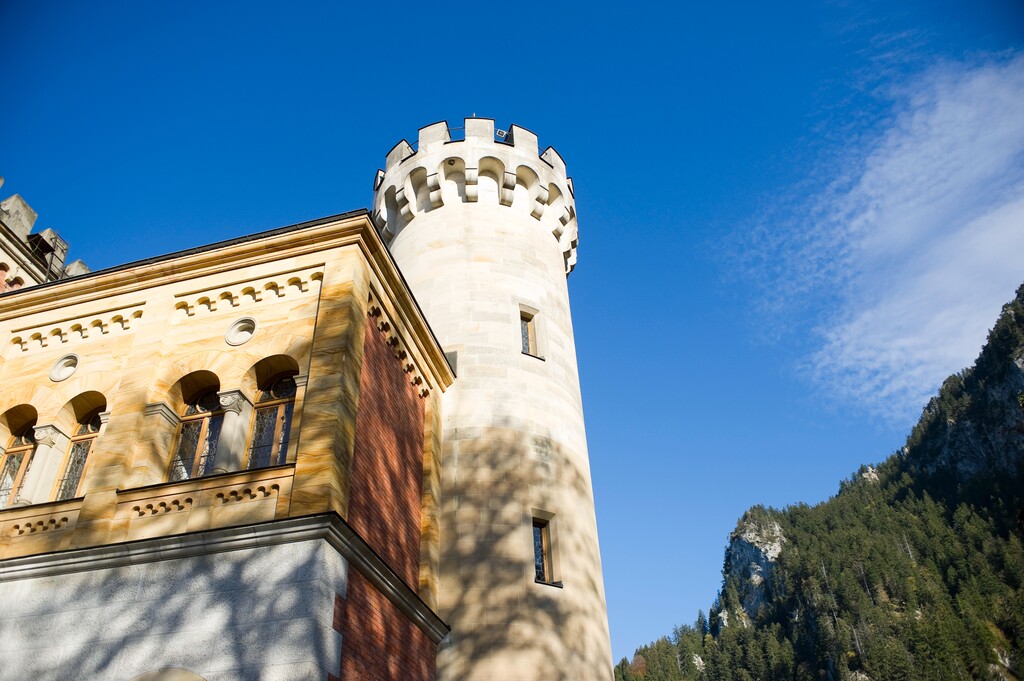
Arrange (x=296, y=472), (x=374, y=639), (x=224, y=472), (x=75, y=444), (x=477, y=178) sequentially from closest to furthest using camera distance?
1. (x=296, y=472)
2. (x=374, y=639)
3. (x=224, y=472)
4. (x=75, y=444)
5. (x=477, y=178)

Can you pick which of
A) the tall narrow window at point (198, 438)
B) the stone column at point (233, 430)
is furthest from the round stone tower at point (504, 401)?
the tall narrow window at point (198, 438)

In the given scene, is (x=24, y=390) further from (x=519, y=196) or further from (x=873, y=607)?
(x=873, y=607)

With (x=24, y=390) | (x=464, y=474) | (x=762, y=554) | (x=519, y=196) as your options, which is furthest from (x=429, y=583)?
(x=762, y=554)

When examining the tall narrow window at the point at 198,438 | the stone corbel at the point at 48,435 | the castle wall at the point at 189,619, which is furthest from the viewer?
the stone corbel at the point at 48,435

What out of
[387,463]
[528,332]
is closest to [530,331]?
[528,332]

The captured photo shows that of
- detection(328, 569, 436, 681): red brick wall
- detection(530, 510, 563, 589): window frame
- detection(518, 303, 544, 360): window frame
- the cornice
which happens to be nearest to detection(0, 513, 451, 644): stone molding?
detection(328, 569, 436, 681): red brick wall

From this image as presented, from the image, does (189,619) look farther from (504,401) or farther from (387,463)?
(504,401)

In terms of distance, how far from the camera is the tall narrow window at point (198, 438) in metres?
12.0

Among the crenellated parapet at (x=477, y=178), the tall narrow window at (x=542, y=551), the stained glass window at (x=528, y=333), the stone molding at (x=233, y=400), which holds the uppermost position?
the crenellated parapet at (x=477, y=178)

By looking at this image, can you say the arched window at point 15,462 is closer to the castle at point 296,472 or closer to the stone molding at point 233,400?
the castle at point 296,472

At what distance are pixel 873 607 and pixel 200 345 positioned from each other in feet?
484

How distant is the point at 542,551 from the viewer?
15695mm

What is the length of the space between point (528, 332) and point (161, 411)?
30.1ft

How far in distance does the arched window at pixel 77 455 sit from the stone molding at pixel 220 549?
1.59 meters
